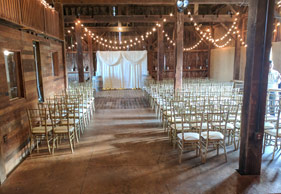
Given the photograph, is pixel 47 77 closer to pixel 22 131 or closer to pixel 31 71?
pixel 31 71

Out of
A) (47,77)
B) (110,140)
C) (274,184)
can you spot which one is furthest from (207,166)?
(47,77)

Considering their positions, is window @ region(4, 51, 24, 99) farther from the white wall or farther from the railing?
the white wall

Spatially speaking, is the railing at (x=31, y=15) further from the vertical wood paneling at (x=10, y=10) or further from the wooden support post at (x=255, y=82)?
the wooden support post at (x=255, y=82)

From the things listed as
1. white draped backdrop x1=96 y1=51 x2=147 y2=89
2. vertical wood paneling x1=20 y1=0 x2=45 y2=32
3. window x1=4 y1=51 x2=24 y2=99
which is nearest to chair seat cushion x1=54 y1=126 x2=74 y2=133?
window x1=4 y1=51 x2=24 y2=99

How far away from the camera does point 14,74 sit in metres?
4.20

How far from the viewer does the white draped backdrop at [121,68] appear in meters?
13.9

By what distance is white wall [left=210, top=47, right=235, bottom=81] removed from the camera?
45.0 feet

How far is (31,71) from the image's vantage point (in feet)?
15.8

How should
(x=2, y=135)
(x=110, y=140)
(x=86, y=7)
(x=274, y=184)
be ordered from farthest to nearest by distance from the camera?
(x=86, y=7) → (x=110, y=140) → (x=2, y=135) → (x=274, y=184)

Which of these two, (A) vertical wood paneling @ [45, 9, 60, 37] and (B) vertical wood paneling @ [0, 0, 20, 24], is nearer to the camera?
(B) vertical wood paneling @ [0, 0, 20, 24]

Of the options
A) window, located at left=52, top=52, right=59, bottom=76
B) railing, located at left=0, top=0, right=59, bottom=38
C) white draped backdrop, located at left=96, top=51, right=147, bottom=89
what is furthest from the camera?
white draped backdrop, located at left=96, top=51, right=147, bottom=89

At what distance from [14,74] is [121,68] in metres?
10.2

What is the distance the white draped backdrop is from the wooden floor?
31.8ft

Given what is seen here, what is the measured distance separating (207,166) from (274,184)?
983 mm
